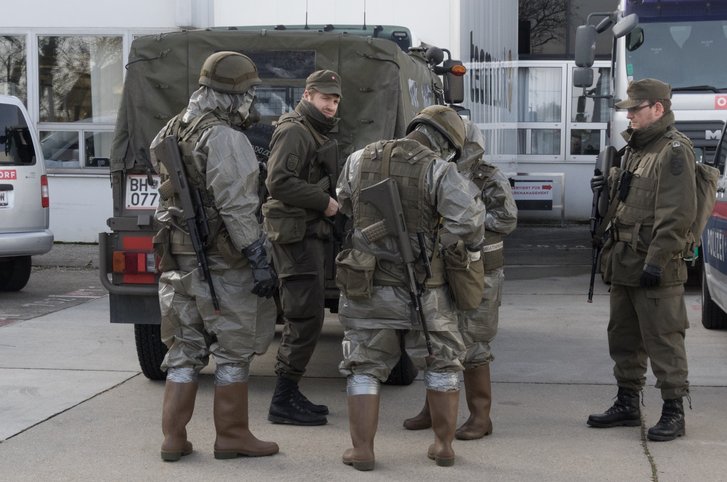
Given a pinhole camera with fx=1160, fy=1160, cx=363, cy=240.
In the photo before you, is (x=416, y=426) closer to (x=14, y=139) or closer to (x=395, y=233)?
(x=395, y=233)

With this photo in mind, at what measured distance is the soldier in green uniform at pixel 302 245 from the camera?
637cm

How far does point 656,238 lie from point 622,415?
1036 mm

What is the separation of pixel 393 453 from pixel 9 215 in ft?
21.4

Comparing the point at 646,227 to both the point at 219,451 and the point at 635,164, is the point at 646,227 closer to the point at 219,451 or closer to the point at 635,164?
the point at 635,164

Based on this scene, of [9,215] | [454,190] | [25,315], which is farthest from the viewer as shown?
[9,215]

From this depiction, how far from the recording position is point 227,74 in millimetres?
5656

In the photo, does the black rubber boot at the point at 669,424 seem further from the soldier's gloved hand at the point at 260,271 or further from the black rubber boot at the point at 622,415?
the soldier's gloved hand at the point at 260,271

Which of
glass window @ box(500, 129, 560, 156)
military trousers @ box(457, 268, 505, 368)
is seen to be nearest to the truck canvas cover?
military trousers @ box(457, 268, 505, 368)

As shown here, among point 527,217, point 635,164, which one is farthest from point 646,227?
point 527,217

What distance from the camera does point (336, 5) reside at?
10.3 meters

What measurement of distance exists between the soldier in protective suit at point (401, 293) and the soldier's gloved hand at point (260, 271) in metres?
0.32

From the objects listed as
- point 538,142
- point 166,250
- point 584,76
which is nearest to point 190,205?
point 166,250

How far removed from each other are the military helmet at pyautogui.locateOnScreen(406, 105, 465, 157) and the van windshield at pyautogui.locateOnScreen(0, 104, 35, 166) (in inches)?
267

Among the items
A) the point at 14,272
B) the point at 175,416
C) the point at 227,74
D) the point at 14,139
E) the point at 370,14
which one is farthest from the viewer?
the point at 14,272
